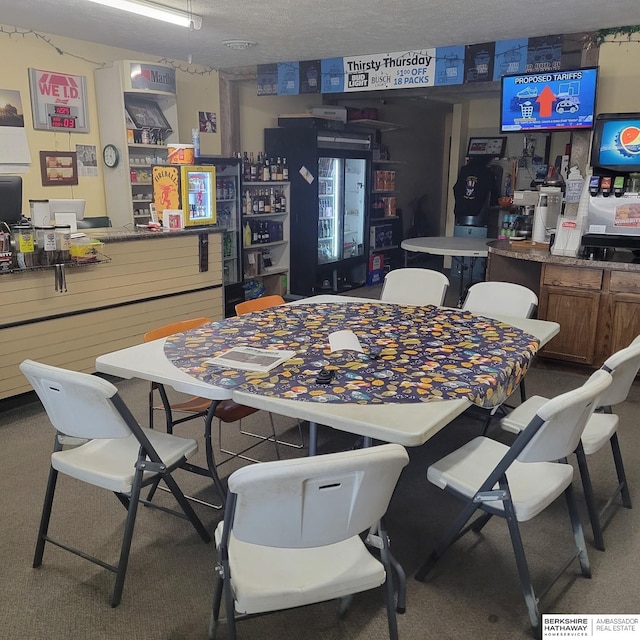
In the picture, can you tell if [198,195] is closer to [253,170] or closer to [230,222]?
[230,222]

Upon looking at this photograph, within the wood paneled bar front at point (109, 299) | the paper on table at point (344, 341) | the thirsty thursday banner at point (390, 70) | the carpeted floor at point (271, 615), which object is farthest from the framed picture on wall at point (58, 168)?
the paper on table at point (344, 341)

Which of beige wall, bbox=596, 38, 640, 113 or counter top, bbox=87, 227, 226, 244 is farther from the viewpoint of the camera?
beige wall, bbox=596, 38, 640, 113

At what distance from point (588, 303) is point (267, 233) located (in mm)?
3684

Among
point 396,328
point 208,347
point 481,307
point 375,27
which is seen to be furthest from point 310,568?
point 375,27

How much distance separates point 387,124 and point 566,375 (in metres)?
4.63

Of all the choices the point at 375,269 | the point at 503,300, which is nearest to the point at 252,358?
the point at 503,300

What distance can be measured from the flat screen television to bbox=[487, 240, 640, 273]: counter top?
0.70 meters

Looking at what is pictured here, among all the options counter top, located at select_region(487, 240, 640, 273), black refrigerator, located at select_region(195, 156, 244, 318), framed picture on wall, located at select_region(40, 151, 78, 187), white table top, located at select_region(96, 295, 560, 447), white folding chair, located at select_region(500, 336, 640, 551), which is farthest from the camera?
black refrigerator, located at select_region(195, 156, 244, 318)

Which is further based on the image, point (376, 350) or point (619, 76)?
point (619, 76)

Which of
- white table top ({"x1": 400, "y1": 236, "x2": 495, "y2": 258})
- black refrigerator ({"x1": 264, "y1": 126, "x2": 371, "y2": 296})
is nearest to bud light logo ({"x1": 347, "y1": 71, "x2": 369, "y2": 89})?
black refrigerator ({"x1": 264, "y1": 126, "x2": 371, "y2": 296})

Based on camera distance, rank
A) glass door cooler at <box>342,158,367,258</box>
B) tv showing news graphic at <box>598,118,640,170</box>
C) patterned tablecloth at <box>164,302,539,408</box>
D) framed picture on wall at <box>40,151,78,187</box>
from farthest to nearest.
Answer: glass door cooler at <box>342,158,367,258</box>
framed picture on wall at <box>40,151,78,187</box>
tv showing news graphic at <box>598,118,640,170</box>
patterned tablecloth at <box>164,302,539,408</box>

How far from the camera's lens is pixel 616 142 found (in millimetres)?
4727

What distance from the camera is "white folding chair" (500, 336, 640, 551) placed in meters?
2.40

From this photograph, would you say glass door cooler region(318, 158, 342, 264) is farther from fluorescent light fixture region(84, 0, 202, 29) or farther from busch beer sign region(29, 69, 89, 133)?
fluorescent light fixture region(84, 0, 202, 29)
